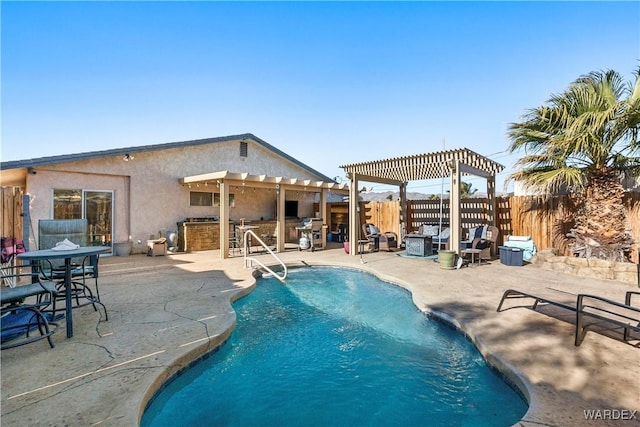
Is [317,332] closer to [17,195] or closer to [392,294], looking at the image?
[392,294]

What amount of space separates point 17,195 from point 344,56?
34.8ft

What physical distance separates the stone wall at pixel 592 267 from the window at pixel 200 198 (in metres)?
13.0

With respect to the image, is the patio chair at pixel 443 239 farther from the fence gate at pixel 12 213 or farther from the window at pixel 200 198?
the fence gate at pixel 12 213

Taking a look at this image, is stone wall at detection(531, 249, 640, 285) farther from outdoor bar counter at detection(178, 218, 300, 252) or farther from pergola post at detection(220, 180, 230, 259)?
outdoor bar counter at detection(178, 218, 300, 252)

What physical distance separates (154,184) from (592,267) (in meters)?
14.5

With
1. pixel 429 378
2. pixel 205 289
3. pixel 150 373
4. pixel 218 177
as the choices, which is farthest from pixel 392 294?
pixel 218 177

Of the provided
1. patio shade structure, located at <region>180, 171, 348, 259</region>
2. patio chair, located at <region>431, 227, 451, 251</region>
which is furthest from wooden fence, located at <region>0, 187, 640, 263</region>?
patio shade structure, located at <region>180, 171, 348, 259</region>

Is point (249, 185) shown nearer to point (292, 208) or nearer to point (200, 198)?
point (200, 198)

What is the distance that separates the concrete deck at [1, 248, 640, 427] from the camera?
99.1 inches

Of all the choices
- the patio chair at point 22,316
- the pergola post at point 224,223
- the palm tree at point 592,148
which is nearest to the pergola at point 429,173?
the palm tree at point 592,148

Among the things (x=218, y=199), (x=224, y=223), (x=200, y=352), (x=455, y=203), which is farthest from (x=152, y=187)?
(x=455, y=203)

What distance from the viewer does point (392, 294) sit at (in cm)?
688

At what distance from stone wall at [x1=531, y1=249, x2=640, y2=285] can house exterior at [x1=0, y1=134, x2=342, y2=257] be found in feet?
27.0

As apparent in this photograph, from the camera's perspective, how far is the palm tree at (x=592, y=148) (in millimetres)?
7359
